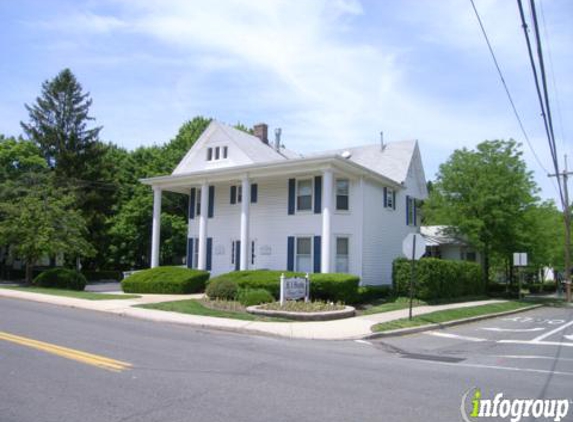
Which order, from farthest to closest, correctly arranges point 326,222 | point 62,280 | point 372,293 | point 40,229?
1. point 62,280
2. point 40,229
3. point 372,293
4. point 326,222

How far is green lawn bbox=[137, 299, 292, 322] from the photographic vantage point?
15602 millimetres

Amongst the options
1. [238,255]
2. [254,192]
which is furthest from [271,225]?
[238,255]

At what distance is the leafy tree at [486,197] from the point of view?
27938 millimetres

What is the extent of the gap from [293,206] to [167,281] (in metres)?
7.06

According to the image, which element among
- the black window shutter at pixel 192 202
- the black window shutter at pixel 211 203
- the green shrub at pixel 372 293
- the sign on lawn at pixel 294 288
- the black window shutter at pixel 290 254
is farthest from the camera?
the black window shutter at pixel 192 202

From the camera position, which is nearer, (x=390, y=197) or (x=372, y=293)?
(x=372, y=293)

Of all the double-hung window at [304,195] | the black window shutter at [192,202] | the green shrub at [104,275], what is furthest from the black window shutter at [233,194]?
the green shrub at [104,275]

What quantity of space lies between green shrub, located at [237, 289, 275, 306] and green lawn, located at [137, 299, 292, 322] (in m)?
1.23

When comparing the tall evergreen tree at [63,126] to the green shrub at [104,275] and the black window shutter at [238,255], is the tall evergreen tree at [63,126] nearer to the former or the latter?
the green shrub at [104,275]

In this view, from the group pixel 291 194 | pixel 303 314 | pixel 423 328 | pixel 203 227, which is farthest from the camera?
pixel 203 227

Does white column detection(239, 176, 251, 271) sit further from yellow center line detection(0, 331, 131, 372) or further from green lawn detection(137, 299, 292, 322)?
yellow center line detection(0, 331, 131, 372)

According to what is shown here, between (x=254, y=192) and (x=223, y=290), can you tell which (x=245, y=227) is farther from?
(x=223, y=290)

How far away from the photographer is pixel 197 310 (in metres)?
16.9

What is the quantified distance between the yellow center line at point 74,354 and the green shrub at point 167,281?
12.6 meters
